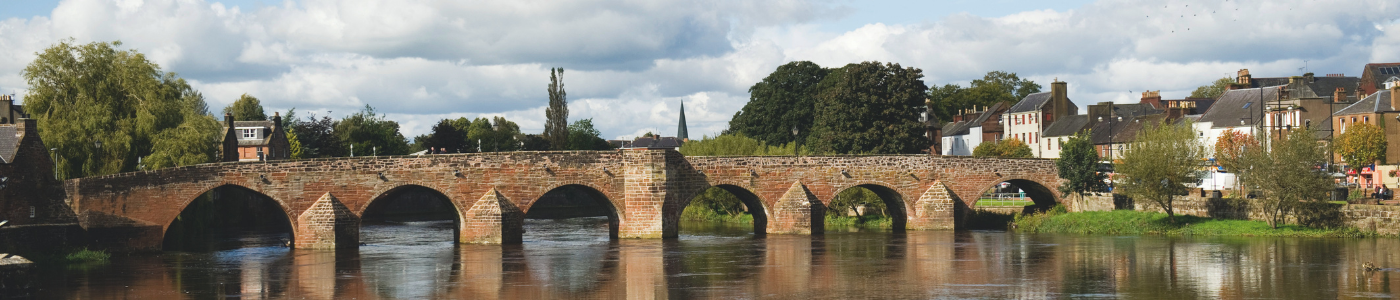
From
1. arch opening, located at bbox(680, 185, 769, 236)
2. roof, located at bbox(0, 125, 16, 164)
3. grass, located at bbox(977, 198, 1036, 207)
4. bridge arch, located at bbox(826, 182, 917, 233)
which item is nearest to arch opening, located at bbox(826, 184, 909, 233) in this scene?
bridge arch, located at bbox(826, 182, 917, 233)

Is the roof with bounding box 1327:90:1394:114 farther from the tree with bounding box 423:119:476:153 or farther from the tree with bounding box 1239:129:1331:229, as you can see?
the tree with bounding box 423:119:476:153

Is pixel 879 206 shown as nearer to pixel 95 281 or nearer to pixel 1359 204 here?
pixel 1359 204

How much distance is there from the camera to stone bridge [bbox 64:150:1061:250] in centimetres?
4216

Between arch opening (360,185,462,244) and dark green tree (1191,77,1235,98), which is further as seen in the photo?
dark green tree (1191,77,1235,98)

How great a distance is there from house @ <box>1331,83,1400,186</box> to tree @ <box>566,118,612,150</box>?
5798cm

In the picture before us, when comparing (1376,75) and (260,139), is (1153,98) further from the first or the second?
A: (260,139)

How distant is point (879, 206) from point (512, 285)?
31530 millimetres

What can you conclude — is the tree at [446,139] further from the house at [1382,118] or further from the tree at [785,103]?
the house at [1382,118]

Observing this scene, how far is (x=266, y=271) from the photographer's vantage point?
1428 inches

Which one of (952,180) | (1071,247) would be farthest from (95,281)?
(952,180)

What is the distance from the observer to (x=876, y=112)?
219 feet

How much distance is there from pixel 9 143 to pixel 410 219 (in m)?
37.1

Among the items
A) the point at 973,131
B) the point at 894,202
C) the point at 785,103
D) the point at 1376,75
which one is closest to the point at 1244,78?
the point at 1376,75

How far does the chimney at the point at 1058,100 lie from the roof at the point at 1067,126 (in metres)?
1.08
